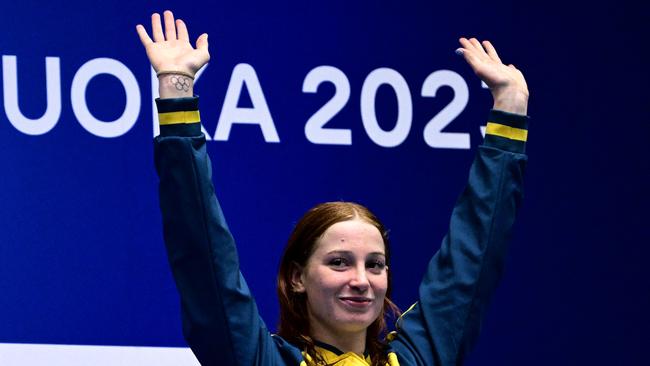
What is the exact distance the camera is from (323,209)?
235 centimetres

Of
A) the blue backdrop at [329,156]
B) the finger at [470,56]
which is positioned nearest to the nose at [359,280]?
the finger at [470,56]

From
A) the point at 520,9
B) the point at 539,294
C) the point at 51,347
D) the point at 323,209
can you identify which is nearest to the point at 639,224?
the point at 539,294

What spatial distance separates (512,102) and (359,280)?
45cm

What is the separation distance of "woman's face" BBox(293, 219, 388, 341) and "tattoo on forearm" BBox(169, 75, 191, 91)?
366 mm

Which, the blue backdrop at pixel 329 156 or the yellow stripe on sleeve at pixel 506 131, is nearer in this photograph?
the yellow stripe on sleeve at pixel 506 131

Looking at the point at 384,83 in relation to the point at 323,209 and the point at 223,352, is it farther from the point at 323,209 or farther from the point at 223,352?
the point at 223,352

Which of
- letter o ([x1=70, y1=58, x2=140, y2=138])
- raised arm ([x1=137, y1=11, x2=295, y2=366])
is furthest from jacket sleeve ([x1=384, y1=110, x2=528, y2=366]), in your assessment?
letter o ([x1=70, y1=58, x2=140, y2=138])

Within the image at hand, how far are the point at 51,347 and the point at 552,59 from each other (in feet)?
4.55

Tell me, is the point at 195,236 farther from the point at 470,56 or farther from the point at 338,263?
the point at 470,56

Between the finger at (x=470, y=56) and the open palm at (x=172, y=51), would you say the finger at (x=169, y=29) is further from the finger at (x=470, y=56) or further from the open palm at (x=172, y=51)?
the finger at (x=470, y=56)

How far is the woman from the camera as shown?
2.13 m

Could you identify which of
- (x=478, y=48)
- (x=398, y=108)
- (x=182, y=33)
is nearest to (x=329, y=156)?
(x=398, y=108)

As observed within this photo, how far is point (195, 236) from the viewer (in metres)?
2.12

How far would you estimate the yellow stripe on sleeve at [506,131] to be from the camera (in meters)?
2.40
